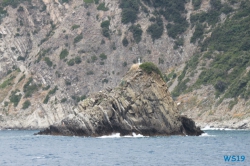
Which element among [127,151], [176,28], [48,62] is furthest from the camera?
[176,28]

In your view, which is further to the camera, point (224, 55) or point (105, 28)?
point (105, 28)

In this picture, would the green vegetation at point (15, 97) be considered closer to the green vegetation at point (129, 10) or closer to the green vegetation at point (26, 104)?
the green vegetation at point (26, 104)

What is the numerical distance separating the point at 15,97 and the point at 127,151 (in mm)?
87398

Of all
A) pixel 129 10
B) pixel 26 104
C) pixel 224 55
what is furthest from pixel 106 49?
pixel 224 55

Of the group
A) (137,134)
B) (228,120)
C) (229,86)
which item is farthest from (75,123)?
(229,86)

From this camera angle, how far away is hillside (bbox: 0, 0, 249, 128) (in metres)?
153

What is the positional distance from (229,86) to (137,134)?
46617 millimetres

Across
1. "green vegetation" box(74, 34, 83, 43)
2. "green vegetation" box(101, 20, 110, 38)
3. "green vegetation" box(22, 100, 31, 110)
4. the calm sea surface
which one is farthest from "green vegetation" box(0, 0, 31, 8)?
the calm sea surface

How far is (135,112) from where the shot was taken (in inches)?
3863

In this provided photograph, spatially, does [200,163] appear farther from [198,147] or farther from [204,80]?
[204,80]

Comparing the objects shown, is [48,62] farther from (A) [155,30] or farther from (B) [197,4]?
(B) [197,4]

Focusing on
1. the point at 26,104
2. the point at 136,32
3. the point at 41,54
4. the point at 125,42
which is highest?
the point at 136,32

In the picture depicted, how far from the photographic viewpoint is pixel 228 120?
132250mm

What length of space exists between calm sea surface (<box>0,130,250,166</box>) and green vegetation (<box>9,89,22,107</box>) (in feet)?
205
